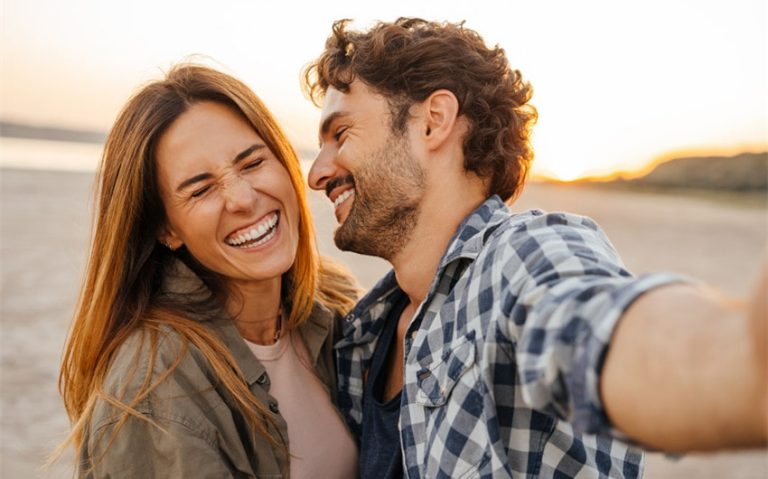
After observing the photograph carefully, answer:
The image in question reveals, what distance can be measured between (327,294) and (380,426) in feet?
3.22

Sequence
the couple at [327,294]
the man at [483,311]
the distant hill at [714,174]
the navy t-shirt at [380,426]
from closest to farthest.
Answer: the man at [483,311]
the couple at [327,294]
the navy t-shirt at [380,426]
the distant hill at [714,174]

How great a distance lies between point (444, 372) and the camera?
1.91 metres

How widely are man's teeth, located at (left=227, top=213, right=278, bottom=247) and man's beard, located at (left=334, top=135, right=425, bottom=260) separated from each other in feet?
1.03

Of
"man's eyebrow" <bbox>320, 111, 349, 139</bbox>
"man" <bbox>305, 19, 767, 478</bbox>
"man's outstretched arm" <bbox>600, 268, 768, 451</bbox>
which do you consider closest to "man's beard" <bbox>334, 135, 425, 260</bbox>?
"man" <bbox>305, 19, 767, 478</bbox>

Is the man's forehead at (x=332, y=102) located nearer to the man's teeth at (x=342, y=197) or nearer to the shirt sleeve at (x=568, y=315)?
the man's teeth at (x=342, y=197)

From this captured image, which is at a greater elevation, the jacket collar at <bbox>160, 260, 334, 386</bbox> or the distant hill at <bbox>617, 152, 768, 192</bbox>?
the jacket collar at <bbox>160, 260, 334, 386</bbox>

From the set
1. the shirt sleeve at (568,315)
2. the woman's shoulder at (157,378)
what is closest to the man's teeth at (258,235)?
the woman's shoulder at (157,378)

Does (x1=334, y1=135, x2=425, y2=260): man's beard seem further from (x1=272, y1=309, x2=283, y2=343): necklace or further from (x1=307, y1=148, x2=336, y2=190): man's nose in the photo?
(x1=272, y1=309, x2=283, y2=343): necklace

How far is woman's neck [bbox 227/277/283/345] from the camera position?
2.71 metres

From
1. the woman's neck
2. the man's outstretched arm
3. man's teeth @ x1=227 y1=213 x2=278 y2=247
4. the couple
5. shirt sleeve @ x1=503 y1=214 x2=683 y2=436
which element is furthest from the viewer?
the woman's neck

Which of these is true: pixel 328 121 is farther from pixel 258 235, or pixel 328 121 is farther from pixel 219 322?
pixel 219 322

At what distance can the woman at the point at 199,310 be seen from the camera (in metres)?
2.11

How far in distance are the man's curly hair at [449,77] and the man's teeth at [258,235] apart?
1.91 ft

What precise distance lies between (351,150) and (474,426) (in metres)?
1.17
